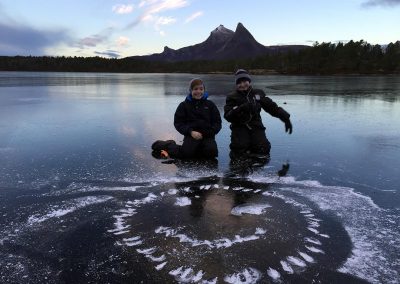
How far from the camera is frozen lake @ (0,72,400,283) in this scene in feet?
10.3

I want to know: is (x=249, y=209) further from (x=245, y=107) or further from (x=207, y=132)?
(x=245, y=107)

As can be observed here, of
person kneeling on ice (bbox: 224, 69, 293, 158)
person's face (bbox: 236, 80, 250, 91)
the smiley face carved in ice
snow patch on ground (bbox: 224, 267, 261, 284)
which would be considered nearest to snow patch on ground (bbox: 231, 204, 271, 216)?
the smiley face carved in ice

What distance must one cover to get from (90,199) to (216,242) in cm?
198

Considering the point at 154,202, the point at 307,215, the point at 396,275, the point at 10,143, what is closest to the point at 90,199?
the point at 154,202

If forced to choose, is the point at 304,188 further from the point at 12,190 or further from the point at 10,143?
the point at 10,143

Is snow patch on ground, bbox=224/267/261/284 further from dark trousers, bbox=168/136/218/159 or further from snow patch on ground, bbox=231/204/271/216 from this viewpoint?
dark trousers, bbox=168/136/218/159

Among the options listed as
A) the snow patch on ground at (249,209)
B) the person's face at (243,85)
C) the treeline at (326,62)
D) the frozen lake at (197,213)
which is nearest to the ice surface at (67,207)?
the frozen lake at (197,213)

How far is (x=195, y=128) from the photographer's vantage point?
275 inches

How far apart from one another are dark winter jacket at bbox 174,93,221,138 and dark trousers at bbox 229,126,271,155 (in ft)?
1.64

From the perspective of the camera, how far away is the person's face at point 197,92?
22.3 ft

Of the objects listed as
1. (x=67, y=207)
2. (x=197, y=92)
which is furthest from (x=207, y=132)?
(x=67, y=207)

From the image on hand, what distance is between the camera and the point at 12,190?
16.3ft

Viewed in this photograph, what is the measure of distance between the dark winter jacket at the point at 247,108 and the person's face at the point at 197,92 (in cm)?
68

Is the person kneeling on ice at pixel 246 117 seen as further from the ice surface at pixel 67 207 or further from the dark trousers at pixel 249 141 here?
the ice surface at pixel 67 207
